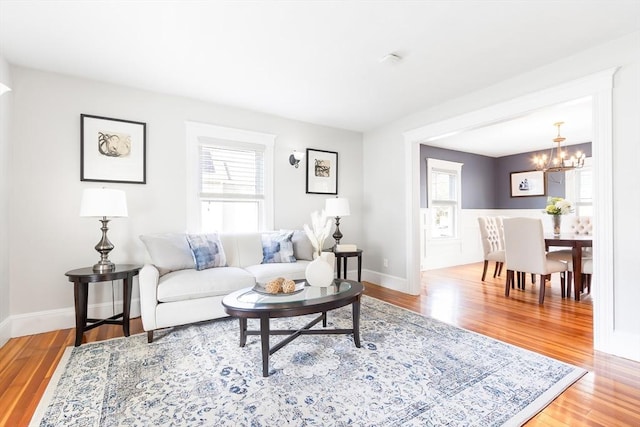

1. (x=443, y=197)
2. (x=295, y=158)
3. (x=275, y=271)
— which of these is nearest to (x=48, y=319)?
(x=275, y=271)

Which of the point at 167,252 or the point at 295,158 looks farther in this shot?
the point at 295,158

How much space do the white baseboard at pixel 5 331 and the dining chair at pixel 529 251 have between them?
17.2ft

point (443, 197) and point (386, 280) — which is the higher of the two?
point (443, 197)

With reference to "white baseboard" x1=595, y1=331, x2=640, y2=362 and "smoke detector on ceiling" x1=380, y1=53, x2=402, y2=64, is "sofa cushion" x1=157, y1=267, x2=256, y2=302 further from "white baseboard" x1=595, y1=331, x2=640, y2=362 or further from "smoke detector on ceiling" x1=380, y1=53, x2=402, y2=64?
"white baseboard" x1=595, y1=331, x2=640, y2=362

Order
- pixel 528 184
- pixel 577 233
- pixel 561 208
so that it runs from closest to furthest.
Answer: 1. pixel 561 208
2. pixel 577 233
3. pixel 528 184

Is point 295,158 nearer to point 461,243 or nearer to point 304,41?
point 304,41

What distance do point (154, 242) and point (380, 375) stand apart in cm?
236

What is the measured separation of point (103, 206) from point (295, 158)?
2318mm

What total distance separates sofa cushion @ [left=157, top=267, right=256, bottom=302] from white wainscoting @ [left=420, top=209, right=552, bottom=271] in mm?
3992

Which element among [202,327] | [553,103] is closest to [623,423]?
[553,103]

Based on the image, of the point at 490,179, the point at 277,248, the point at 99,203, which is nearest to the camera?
the point at 99,203

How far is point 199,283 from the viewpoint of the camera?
2.77 m

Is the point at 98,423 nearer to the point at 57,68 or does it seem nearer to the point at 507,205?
the point at 57,68

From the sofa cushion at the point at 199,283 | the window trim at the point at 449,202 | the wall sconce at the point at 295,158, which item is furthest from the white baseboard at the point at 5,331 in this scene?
the window trim at the point at 449,202
